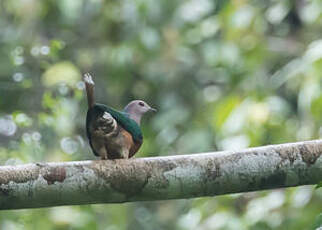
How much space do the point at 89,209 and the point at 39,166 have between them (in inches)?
118

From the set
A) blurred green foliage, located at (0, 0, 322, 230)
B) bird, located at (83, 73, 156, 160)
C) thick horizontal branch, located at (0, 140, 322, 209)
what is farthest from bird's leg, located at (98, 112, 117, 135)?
blurred green foliage, located at (0, 0, 322, 230)

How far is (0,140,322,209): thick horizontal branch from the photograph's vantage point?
10.9 ft

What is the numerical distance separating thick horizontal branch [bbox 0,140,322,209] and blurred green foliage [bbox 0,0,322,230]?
170 cm

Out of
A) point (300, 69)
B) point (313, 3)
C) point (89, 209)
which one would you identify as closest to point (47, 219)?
point (89, 209)

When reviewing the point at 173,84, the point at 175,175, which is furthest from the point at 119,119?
the point at 173,84

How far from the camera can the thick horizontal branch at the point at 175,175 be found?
3.31 m

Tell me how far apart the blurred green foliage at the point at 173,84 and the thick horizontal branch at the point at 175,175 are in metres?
1.70

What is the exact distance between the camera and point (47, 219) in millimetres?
5965

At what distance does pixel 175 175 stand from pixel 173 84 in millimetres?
4825

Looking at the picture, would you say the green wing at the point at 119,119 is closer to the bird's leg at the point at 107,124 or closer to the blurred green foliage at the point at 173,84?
the bird's leg at the point at 107,124

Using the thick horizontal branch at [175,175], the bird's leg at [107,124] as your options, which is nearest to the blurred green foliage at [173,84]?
the bird's leg at [107,124]

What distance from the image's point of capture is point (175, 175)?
3.45 metres

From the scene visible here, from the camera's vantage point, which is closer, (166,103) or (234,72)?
(234,72)

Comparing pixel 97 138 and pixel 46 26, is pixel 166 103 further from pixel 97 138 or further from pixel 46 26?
pixel 97 138
